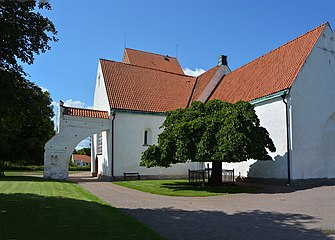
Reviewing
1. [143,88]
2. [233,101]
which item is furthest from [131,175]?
[233,101]

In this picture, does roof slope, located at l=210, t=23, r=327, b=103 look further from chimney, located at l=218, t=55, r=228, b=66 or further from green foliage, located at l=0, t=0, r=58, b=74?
green foliage, located at l=0, t=0, r=58, b=74

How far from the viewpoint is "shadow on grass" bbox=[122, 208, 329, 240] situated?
267 inches

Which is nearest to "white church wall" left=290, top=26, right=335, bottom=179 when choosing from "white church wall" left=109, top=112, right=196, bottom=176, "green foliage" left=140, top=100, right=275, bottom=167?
"green foliage" left=140, top=100, right=275, bottom=167

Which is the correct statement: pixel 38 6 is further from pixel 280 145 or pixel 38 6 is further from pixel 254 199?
pixel 280 145

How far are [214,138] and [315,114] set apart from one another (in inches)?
298

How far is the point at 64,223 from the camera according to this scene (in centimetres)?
744

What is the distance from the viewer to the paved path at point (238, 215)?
6996 millimetres

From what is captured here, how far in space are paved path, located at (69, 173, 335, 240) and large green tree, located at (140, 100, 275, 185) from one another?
229cm

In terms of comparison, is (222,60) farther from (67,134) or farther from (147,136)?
(67,134)

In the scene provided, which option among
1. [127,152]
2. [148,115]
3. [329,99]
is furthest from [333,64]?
[127,152]

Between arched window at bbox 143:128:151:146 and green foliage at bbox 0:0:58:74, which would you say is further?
arched window at bbox 143:128:151:146

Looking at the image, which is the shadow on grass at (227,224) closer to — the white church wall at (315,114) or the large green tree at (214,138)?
the large green tree at (214,138)

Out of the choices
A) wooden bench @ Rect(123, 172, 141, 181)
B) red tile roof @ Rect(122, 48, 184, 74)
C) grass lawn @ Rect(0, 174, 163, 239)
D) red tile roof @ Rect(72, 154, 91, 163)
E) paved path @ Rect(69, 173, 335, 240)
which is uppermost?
red tile roof @ Rect(122, 48, 184, 74)

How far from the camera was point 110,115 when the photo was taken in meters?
24.4
